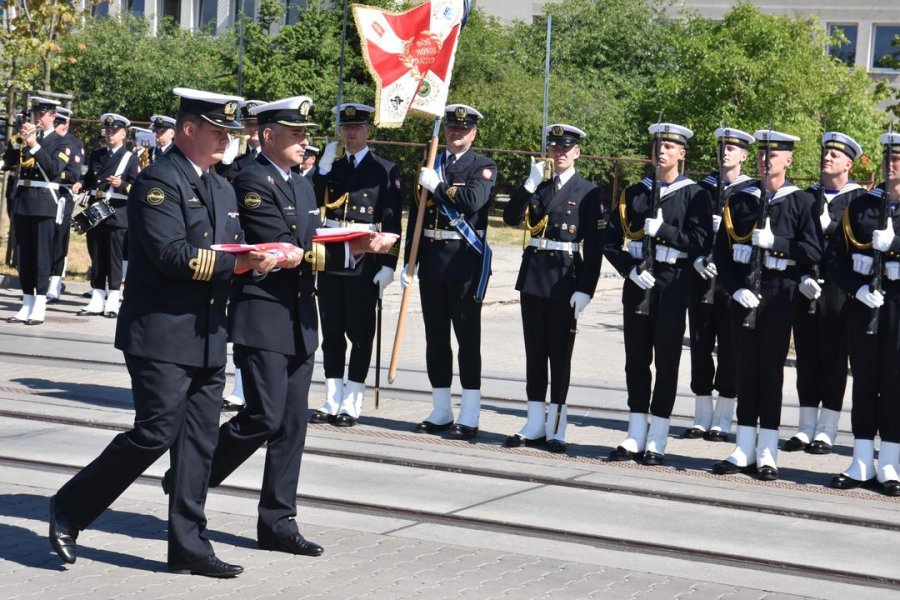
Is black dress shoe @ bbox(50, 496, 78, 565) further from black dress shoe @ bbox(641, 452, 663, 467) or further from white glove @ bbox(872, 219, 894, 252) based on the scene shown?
white glove @ bbox(872, 219, 894, 252)

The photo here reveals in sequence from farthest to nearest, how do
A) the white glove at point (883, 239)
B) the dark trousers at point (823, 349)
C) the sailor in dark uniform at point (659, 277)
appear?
the dark trousers at point (823, 349)
the sailor in dark uniform at point (659, 277)
the white glove at point (883, 239)

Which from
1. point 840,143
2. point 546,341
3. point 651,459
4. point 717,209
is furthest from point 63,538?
point 717,209

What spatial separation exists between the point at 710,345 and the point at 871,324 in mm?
2086

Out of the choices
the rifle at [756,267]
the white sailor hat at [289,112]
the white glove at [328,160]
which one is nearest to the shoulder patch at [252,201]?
the white sailor hat at [289,112]

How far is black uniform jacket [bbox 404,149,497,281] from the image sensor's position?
9.71 m

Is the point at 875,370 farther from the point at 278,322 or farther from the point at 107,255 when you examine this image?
the point at 107,255

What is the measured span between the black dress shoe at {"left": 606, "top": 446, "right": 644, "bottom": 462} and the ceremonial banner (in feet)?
9.23

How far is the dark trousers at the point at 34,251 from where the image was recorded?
1476cm

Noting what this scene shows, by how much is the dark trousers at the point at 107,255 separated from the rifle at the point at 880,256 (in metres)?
9.53

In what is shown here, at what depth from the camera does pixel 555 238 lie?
379 inches

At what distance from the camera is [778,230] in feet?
29.3

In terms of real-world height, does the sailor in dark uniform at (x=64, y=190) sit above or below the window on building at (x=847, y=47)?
below

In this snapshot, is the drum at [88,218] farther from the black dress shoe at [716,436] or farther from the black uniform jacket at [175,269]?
the black uniform jacket at [175,269]

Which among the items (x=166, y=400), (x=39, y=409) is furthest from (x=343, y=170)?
(x=166, y=400)
